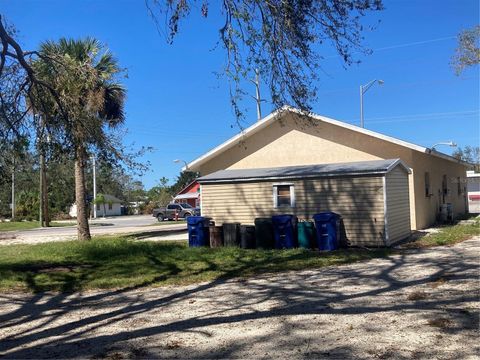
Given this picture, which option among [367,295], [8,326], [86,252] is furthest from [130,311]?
[86,252]

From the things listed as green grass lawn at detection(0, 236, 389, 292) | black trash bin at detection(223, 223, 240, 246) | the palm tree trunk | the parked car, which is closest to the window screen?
black trash bin at detection(223, 223, 240, 246)

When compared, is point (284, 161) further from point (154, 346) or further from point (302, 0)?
point (154, 346)

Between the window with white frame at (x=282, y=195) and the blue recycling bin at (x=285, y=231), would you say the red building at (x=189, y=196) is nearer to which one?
the window with white frame at (x=282, y=195)

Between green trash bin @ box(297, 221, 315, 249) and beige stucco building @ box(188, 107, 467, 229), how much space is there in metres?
4.14

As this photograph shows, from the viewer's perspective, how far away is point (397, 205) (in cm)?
1598

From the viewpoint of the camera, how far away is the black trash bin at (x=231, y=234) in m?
15.4

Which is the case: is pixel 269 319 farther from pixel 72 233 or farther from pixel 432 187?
pixel 72 233

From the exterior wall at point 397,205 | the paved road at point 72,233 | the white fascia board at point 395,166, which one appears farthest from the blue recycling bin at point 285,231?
the paved road at point 72,233

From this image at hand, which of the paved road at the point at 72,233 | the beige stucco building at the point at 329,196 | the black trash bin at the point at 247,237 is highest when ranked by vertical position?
the beige stucco building at the point at 329,196

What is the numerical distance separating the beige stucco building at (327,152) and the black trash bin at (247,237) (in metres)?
3.59

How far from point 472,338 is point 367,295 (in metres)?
2.54

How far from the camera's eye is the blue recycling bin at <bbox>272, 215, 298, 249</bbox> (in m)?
14.8

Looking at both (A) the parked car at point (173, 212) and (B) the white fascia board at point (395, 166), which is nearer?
(B) the white fascia board at point (395, 166)

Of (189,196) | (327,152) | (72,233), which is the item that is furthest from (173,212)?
(327,152)
